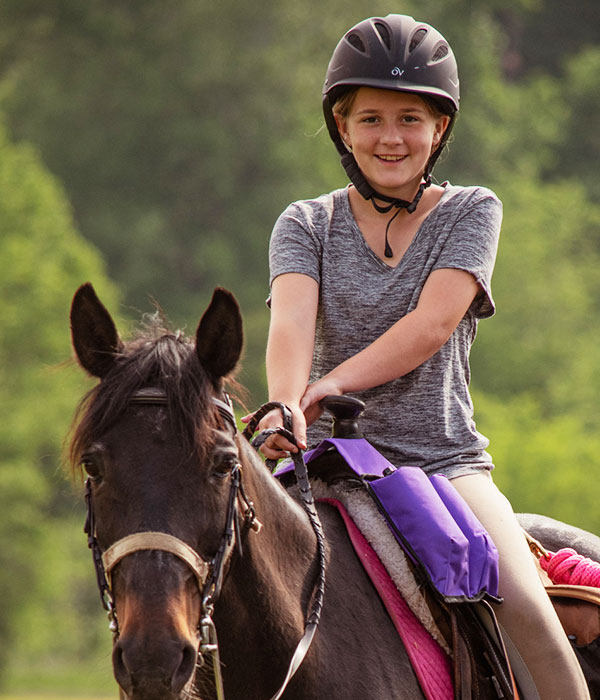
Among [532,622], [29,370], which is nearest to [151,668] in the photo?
[532,622]

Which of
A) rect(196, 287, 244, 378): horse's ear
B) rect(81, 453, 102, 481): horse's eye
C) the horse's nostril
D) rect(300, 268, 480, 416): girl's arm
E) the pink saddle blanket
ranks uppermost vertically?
rect(300, 268, 480, 416): girl's arm

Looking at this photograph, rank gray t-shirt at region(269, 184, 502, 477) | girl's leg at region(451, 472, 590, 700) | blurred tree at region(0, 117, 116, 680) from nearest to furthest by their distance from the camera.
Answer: girl's leg at region(451, 472, 590, 700), gray t-shirt at region(269, 184, 502, 477), blurred tree at region(0, 117, 116, 680)

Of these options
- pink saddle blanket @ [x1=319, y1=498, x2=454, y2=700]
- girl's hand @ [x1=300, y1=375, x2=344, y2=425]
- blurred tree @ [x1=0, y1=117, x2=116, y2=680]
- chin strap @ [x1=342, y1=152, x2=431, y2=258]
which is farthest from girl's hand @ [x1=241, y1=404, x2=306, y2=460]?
blurred tree @ [x1=0, y1=117, x2=116, y2=680]

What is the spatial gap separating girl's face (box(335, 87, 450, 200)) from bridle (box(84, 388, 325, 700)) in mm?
1429

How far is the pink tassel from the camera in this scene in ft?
16.2

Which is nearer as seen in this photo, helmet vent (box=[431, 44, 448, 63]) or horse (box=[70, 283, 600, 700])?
horse (box=[70, 283, 600, 700])

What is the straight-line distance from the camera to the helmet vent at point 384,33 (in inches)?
195

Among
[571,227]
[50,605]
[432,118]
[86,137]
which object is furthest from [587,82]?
[432,118]

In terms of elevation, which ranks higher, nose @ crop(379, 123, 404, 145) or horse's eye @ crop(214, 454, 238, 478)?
nose @ crop(379, 123, 404, 145)

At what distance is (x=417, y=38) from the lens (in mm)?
5016

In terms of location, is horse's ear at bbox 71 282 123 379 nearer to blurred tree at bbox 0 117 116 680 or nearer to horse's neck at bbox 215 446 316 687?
horse's neck at bbox 215 446 316 687

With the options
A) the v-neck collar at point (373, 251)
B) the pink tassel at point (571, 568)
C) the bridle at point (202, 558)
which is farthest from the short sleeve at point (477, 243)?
the bridle at point (202, 558)

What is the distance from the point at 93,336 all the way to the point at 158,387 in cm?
27

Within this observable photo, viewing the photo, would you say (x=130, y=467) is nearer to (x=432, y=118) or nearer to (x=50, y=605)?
(x=432, y=118)
